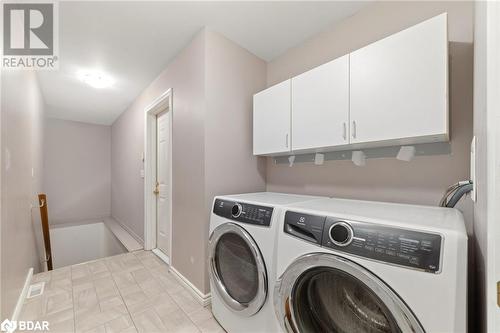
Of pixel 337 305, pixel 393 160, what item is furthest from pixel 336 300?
pixel 393 160

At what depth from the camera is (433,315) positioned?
627mm

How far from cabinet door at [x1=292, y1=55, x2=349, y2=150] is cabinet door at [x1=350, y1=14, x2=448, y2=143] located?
6cm

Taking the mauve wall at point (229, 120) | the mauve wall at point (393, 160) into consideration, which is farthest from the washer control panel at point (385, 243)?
the mauve wall at point (229, 120)

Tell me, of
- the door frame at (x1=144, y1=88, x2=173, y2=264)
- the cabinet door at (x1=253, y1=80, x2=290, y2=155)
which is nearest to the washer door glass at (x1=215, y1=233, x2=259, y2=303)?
the cabinet door at (x1=253, y1=80, x2=290, y2=155)

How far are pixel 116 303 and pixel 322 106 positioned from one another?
2.28 m

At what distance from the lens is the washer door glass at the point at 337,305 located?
793mm

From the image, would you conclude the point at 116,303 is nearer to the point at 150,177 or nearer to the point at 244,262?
the point at 244,262

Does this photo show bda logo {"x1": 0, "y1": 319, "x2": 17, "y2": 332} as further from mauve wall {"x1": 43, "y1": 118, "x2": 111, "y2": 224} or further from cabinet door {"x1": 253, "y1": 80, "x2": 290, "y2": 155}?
mauve wall {"x1": 43, "y1": 118, "x2": 111, "y2": 224}

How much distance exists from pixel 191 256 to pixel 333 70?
196cm

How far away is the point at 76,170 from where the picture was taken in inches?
184

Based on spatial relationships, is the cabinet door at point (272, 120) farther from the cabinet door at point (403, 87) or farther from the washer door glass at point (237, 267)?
the washer door glass at point (237, 267)

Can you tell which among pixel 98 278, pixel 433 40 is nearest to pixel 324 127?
pixel 433 40

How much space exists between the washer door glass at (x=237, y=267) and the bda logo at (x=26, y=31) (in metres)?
2.00

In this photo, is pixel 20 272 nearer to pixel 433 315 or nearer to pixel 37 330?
pixel 37 330
